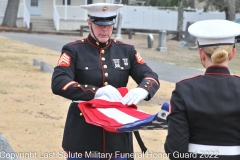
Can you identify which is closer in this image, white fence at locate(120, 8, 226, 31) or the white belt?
the white belt

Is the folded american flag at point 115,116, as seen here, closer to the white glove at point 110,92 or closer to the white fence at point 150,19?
the white glove at point 110,92

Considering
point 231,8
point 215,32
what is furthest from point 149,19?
point 215,32

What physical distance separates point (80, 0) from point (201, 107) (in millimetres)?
39511

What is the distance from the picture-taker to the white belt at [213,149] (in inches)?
123

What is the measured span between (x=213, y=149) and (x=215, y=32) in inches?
24.1

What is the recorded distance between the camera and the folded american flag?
3760 mm

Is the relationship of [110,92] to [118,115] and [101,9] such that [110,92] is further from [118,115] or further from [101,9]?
[101,9]

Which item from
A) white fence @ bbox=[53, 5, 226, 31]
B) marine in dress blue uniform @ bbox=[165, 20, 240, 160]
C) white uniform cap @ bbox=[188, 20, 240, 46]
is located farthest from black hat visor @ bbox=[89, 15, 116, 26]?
white fence @ bbox=[53, 5, 226, 31]

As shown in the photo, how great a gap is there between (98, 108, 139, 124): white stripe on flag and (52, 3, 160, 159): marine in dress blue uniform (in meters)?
0.18

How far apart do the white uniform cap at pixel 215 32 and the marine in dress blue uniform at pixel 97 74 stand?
93cm

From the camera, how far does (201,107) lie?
309cm

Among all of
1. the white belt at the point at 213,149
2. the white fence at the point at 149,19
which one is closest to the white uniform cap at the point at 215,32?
the white belt at the point at 213,149

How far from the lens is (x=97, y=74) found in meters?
4.32

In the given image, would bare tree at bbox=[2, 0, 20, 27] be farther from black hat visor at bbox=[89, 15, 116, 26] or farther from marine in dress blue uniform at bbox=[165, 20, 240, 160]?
marine in dress blue uniform at bbox=[165, 20, 240, 160]
